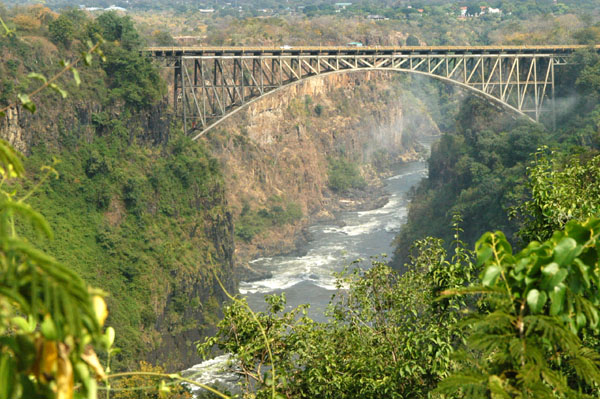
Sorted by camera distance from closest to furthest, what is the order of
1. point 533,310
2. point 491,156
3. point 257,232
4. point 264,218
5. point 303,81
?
1. point 533,310
2. point 303,81
3. point 491,156
4. point 257,232
5. point 264,218

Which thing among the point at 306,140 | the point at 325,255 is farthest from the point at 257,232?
the point at 306,140

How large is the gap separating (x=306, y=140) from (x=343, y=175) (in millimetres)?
4376

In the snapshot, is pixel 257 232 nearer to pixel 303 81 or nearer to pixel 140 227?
pixel 303 81

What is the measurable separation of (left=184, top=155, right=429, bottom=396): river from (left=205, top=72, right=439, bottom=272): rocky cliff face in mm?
1875

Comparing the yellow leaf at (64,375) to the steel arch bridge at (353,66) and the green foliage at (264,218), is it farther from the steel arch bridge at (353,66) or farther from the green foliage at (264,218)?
the green foliage at (264,218)

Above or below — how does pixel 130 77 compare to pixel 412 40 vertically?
above

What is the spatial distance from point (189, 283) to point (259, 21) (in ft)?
140

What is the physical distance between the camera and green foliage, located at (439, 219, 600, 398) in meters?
3.40

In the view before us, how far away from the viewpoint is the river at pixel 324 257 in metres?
40.3

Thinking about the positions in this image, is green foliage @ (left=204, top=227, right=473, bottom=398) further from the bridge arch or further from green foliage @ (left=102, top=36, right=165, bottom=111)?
green foliage @ (left=102, top=36, right=165, bottom=111)

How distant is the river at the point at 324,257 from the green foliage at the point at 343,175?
2.88 m

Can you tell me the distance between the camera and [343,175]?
6469 cm

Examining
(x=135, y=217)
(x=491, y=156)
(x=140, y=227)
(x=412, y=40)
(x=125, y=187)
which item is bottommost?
(x=140, y=227)

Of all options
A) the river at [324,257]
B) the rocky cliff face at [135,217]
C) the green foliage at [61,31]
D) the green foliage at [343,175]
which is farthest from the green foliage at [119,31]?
the green foliage at [343,175]
